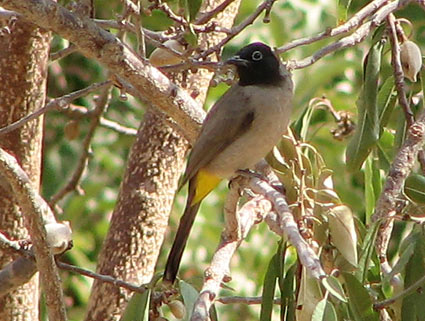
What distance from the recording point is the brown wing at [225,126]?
12.4 feet

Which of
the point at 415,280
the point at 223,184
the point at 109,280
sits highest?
the point at 223,184

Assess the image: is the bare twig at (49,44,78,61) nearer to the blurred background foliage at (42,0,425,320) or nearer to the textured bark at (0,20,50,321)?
the textured bark at (0,20,50,321)

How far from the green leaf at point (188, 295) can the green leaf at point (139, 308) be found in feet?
0.34

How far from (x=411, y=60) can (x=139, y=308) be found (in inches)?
42.1

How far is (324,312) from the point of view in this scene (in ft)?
7.16

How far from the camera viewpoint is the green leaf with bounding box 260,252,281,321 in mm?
2770

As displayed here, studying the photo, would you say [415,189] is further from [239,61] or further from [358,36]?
[239,61]

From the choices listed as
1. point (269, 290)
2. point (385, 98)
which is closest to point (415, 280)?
point (269, 290)

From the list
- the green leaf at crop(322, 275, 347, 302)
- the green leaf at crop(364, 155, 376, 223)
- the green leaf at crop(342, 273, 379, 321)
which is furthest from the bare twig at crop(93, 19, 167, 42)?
the green leaf at crop(322, 275, 347, 302)

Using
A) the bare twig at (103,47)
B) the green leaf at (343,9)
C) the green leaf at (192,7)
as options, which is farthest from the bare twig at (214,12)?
the green leaf at (343,9)

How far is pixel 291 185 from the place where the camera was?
3064 mm

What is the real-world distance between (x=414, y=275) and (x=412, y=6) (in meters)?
1.25

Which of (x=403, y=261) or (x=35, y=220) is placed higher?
(x=35, y=220)

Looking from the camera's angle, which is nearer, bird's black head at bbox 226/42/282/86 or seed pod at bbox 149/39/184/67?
seed pod at bbox 149/39/184/67
